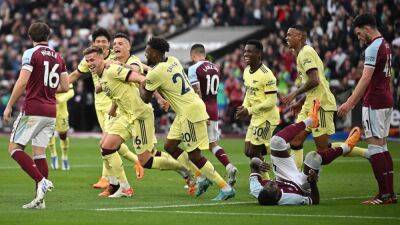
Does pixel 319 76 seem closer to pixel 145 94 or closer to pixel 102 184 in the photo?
pixel 145 94

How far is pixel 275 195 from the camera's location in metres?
14.9

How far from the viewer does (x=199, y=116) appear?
16.0m

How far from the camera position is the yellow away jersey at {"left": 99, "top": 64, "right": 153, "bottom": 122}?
1672 centimetres

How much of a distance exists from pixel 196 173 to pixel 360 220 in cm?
508

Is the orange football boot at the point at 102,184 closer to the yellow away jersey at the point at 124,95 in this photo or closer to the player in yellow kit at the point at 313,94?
the yellow away jersey at the point at 124,95

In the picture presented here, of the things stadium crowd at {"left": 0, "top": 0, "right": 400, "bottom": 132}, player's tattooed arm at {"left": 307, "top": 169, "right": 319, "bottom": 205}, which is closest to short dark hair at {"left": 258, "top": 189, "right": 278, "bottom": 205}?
player's tattooed arm at {"left": 307, "top": 169, "right": 319, "bottom": 205}

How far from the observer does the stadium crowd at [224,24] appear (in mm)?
33531

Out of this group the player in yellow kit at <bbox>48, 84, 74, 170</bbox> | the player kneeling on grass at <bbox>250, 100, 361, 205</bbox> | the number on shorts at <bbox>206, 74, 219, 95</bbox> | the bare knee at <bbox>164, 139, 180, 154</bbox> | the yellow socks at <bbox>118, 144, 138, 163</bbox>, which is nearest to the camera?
the player kneeling on grass at <bbox>250, 100, 361, 205</bbox>

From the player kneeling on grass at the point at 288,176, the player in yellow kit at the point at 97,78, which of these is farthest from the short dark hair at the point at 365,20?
the player in yellow kit at the point at 97,78

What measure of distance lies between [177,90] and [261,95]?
2.63m

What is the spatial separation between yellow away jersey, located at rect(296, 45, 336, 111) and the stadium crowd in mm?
14797

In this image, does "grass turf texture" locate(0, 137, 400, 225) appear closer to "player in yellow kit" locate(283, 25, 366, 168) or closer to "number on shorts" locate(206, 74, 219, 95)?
"player in yellow kit" locate(283, 25, 366, 168)

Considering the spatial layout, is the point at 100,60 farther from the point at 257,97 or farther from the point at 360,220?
the point at 360,220

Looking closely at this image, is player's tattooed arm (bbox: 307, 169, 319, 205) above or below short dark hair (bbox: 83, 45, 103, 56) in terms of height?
below
